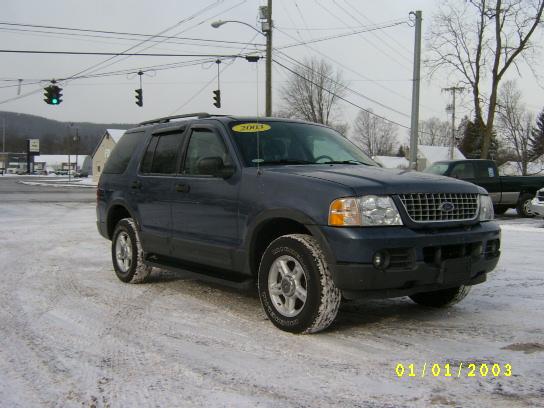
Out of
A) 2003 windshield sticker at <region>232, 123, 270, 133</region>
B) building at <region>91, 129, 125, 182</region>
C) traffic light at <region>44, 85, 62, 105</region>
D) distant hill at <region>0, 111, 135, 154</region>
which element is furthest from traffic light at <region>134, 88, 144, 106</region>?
distant hill at <region>0, 111, 135, 154</region>

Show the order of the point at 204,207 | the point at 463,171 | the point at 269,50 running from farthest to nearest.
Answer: the point at 269,50 < the point at 463,171 < the point at 204,207

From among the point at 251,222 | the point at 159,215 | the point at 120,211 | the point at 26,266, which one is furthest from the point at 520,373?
the point at 26,266

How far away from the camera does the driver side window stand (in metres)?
5.26

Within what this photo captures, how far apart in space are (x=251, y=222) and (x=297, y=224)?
41cm

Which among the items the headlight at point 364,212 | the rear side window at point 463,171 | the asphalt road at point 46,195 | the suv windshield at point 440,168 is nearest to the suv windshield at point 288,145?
the headlight at point 364,212

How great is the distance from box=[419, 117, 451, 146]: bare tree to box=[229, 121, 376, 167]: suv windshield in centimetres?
11314

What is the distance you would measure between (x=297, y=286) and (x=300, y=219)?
54 centimetres

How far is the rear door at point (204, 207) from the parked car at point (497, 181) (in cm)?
1221

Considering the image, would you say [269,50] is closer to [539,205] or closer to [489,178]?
[489,178]

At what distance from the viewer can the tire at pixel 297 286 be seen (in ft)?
13.7

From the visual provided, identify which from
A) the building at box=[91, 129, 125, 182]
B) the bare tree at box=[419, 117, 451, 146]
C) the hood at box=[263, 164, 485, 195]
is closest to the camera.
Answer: the hood at box=[263, 164, 485, 195]

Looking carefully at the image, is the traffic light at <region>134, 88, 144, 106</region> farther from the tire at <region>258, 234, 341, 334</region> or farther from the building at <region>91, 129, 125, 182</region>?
the building at <region>91, 129, 125, 182</region>

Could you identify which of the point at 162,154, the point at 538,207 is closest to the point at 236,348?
the point at 162,154

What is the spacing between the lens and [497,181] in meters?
16.8
